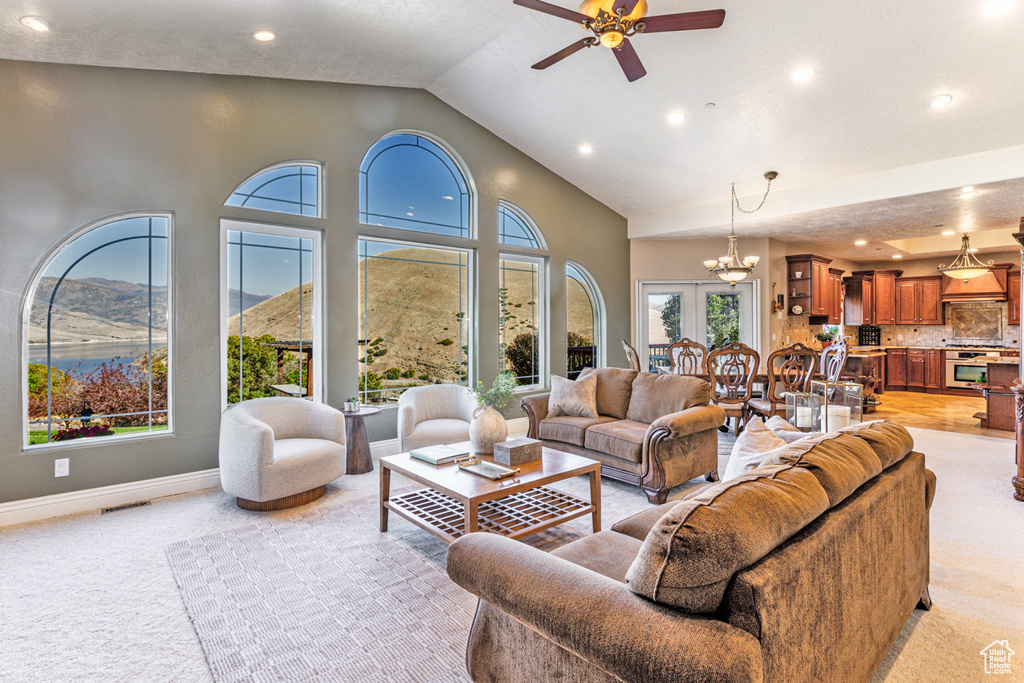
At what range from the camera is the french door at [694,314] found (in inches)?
307

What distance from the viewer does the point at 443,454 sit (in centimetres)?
319

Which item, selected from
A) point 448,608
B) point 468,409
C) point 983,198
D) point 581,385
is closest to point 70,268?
point 468,409

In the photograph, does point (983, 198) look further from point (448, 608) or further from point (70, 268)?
point (70, 268)

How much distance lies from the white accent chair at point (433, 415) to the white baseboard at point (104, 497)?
152cm

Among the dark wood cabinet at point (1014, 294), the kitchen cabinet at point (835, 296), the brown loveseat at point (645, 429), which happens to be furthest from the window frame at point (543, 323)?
the dark wood cabinet at point (1014, 294)

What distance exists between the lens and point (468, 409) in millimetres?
4695

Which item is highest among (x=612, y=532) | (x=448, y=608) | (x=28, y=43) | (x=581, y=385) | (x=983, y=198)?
(x=28, y=43)

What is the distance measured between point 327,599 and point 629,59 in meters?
3.42

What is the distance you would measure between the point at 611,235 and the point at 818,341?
452 cm

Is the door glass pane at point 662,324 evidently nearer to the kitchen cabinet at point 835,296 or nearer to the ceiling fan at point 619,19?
the kitchen cabinet at point 835,296

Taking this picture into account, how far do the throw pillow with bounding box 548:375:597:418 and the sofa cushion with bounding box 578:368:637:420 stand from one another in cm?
8

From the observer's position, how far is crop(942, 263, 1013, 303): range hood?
892cm

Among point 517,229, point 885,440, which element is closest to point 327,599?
point 885,440

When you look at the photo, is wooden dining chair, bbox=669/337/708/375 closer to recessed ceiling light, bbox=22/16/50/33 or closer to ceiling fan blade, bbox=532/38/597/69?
ceiling fan blade, bbox=532/38/597/69
